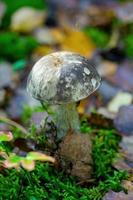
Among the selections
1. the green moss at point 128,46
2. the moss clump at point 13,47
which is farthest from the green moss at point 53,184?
the green moss at point 128,46

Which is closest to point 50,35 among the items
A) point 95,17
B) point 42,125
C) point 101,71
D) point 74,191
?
point 95,17

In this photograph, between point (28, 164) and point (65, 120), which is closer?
point (28, 164)

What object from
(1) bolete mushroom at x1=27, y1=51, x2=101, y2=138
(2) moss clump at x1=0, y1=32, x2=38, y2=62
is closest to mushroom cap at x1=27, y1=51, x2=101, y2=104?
(1) bolete mushroom at x1=27, y1=51, x2=101, y2=138

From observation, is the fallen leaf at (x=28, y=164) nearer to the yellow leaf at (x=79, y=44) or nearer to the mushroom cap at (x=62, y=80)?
the mushroom cap at (x=62, y=80)

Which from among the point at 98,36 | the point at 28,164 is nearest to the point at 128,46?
the point at 98,36

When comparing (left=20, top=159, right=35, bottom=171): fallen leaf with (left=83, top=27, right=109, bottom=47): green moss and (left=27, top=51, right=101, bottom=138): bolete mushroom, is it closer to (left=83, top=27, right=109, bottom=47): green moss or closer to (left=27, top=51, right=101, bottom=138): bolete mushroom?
(left=27, top=51, right=101, bottom=138): bolete mushroom

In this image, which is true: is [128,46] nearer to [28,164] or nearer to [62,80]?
[62,80]
